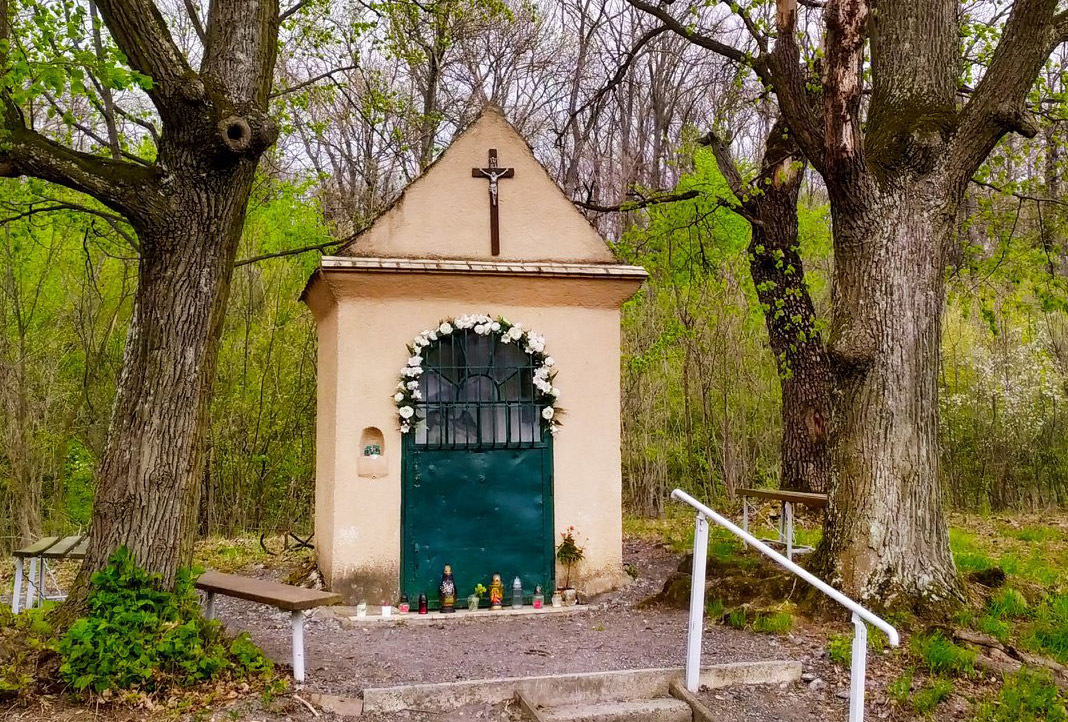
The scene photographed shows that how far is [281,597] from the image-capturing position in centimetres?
537

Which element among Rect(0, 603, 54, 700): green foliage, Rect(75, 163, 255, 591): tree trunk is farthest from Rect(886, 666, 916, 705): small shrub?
Rect(0, 603, 54, 700): green foliage

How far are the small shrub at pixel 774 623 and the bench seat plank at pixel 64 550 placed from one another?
18.3ft

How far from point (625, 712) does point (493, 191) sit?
16.8 ft

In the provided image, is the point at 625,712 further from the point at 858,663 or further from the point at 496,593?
the point at 496,593

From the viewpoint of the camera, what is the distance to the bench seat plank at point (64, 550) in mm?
7332

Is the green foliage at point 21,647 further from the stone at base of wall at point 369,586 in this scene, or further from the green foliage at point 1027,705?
the green foliage at point 1027,705

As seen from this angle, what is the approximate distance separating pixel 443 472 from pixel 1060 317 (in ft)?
40.2

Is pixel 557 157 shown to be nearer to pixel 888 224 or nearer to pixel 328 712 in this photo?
pixel 888 224


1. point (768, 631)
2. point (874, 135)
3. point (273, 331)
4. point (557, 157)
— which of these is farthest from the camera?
point (557, 157)

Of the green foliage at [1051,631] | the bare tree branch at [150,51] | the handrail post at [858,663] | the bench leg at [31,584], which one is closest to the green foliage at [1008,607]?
the green foliage at [1051,631]

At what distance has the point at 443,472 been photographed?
789 cm

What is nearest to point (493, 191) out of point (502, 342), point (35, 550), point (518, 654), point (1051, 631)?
point (502, 342)

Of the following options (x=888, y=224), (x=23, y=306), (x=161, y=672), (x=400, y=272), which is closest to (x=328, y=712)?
(x=161, y=672)

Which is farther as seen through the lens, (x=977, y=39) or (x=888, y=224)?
(x=977, y=39)
